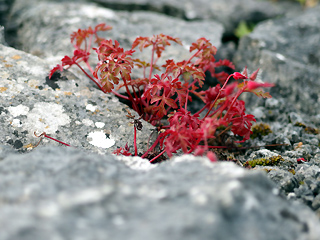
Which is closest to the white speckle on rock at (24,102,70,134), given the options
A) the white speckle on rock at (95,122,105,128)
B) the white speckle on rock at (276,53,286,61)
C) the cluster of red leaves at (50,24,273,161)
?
the white speckle on rock at (95,122,105,128)

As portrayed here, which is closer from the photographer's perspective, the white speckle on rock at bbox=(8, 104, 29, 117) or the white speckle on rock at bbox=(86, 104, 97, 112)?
the white speckle on rock at bbox=(8, 104, 29, 117)

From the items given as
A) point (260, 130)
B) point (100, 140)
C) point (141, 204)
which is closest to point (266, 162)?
point (260, 130)

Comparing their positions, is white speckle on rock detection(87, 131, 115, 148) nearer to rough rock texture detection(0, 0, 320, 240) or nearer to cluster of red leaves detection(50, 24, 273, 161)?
rough rock texture detection(0, 0, 320, 240)

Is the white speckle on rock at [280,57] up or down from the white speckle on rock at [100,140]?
up

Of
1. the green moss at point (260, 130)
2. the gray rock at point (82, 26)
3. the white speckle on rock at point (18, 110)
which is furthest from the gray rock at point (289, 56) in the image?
the white speckle on rock at point (18, 110)

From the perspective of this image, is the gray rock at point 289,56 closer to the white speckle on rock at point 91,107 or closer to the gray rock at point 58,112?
the gray rock at point 58,112
